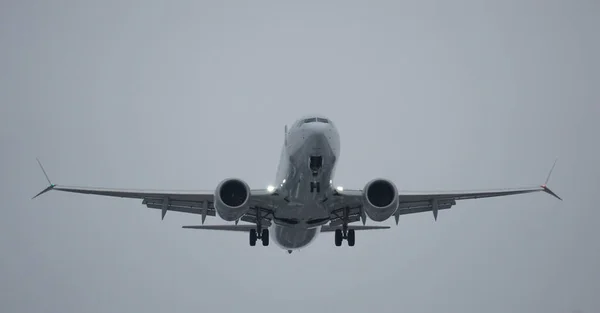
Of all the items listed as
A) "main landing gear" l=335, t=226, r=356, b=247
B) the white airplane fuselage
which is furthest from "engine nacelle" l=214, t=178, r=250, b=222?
"main landing gear" l=335, t=226, r=356, b=247

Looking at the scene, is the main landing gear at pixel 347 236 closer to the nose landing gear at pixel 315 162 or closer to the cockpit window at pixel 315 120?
the nose landing gear at pixel 315 162

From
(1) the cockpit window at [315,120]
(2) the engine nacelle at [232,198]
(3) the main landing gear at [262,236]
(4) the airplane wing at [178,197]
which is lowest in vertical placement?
(3) the main landing gear at [262,236]

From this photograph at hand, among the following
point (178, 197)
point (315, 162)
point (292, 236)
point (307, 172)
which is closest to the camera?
point (315, 162)

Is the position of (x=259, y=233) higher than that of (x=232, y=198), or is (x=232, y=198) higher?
(x=232, y=198)

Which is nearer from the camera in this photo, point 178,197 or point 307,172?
point 307,172

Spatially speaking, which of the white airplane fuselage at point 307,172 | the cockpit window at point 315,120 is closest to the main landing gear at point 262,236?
the white airplane fuselage at point 307,172

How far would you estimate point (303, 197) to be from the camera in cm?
2408

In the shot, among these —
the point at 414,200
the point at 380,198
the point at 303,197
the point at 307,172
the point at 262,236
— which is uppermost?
the point at 307,172

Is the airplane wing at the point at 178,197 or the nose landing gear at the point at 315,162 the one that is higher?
the nose landing gear at the point at 315,162

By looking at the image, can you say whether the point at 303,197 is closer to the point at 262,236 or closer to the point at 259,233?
the point at 259,233

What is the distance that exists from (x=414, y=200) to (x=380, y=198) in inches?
153

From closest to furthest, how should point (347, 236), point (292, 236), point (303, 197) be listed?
point (303, 197), point (292, 236), point (347, 236)

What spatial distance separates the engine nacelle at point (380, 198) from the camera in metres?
22.9

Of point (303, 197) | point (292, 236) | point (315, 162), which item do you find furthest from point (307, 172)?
point (292, 236)
